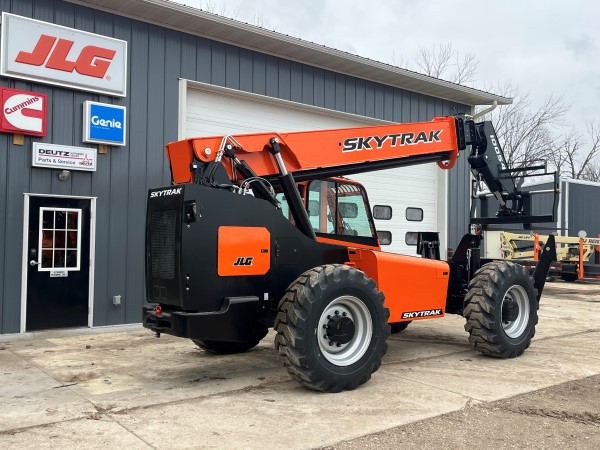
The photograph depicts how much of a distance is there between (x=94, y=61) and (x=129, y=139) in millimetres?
1314

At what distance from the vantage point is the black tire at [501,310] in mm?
7070

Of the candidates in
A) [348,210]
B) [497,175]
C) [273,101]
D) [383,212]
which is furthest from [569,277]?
[348,210]

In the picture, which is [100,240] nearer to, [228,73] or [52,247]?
[52,247]

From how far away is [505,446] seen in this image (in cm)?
435

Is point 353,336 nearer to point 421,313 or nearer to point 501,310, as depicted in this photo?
point 421,313

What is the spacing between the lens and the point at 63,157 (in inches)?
353

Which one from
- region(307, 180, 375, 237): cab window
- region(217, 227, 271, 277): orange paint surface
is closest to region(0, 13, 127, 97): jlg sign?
region(307, 180, 375, 237): cab window

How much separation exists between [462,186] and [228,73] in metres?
7.00

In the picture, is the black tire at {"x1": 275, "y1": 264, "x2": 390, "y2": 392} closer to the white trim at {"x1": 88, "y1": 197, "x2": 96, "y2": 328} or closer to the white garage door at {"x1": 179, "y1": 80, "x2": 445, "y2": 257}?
the white trim at {"x1": 88, "y1": 197, "x2": 96, "y2": 328}

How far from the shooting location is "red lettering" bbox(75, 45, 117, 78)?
9.13 metres

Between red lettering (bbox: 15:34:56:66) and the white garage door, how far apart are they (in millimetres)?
2201

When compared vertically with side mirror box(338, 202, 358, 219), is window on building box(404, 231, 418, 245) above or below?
below

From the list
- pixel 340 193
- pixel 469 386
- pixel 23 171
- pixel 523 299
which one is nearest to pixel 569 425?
pixel 469 386

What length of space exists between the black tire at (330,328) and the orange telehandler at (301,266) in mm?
12
